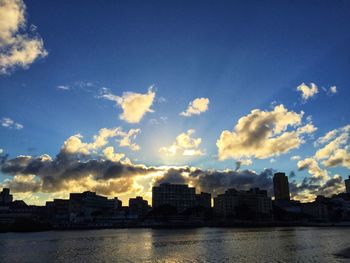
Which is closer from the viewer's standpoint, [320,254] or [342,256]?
[342,256]

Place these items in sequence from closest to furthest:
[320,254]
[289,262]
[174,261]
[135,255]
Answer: [289,262], [174,261], [320,254], [135,255]

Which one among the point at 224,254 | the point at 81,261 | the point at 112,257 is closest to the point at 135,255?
the point at 112,257

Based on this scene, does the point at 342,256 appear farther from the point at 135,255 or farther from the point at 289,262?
the point at 135,255

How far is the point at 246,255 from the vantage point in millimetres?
78812

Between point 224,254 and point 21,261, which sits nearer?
point 21,261

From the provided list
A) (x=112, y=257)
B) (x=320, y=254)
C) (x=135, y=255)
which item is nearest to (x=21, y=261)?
(x=112, y=257)

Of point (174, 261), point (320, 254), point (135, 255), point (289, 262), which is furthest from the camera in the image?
point (135, 255)

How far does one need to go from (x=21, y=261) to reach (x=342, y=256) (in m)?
64.8

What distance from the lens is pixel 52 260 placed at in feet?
246

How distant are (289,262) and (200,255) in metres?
20.7

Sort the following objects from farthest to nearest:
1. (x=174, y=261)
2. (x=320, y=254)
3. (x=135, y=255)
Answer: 1. (x=135, y=255)
2. (x=320, y=254)
3. (x=174, y=261)

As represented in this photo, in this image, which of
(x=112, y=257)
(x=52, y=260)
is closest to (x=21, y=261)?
(x=52, y=260)

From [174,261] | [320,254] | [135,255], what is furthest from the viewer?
[135,255]

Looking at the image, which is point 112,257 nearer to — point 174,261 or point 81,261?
point 81,261
